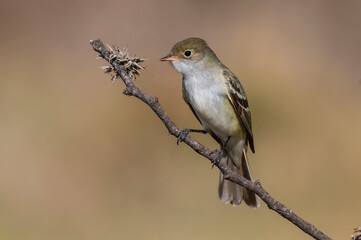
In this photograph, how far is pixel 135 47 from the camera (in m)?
7.57

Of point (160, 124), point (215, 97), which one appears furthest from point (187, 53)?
point (160, 124)

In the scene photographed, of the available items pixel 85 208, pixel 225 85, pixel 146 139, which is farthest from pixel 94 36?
pixel 225 85

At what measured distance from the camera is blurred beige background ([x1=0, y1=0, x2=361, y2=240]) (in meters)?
5.29

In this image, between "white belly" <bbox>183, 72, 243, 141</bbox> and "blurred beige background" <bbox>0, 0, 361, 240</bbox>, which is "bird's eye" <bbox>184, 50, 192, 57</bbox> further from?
"blurred beige background" <bbox>0, 0, 361, 240</bbox>

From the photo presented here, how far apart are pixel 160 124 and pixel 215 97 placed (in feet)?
7.55

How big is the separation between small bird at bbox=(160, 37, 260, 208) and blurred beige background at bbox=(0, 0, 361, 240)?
1.06 metres

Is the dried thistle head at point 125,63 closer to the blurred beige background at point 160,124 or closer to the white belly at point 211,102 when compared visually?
the white belly at point 211,102

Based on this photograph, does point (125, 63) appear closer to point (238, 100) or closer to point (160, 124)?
point (238, 100)

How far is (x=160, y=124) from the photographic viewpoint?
6.20 m

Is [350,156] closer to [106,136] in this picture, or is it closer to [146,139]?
[146,139]

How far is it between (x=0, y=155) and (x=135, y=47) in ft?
7.41

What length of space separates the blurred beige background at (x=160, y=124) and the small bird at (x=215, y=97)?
41.7 inches

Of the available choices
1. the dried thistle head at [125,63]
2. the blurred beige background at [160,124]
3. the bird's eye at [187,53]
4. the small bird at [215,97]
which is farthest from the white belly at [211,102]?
the dried thistle head at [125,63]

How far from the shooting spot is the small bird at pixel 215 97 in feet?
12.9
